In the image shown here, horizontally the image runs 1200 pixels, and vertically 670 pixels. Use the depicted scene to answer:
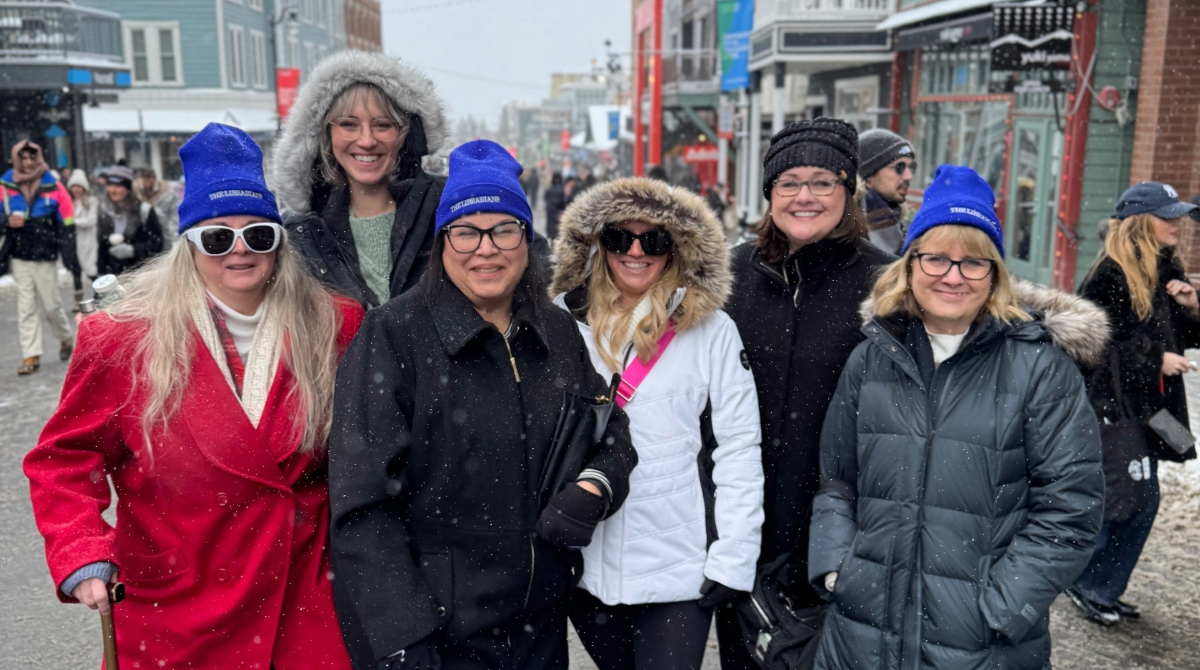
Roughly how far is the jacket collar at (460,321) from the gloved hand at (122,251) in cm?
817

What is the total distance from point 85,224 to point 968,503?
439 inches

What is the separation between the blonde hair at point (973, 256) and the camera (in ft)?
8.67

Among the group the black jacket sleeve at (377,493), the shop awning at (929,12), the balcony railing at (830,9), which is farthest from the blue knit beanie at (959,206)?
the balcony railing at (830,9)

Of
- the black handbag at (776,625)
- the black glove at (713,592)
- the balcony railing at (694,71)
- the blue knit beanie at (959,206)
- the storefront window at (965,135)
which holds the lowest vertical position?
the black handbag at (776,625)

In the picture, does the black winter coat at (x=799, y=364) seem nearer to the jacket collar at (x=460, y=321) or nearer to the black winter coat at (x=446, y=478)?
the black winter coat at (x=446, y=478)

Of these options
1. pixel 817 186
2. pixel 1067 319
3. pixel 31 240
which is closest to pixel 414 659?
pixel 817 186

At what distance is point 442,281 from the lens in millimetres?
2469

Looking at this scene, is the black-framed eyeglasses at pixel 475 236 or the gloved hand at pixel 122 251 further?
the gloved hand at pixel 122 251

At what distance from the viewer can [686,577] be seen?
275 cm

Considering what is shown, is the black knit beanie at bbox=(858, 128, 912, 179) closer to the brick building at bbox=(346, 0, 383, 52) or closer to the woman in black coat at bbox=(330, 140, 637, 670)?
the woman in black coat at bbox=(330, 140, 637, 670)

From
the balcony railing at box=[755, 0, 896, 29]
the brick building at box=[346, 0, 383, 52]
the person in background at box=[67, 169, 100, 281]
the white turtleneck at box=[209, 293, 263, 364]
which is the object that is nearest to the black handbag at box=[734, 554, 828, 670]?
the white turtleneck at box=[209, 293, 263, 364]

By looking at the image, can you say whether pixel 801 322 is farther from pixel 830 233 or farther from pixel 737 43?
pixel 737 43

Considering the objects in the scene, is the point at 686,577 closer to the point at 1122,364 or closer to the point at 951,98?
the point at 1122,364

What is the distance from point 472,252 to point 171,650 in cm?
126
